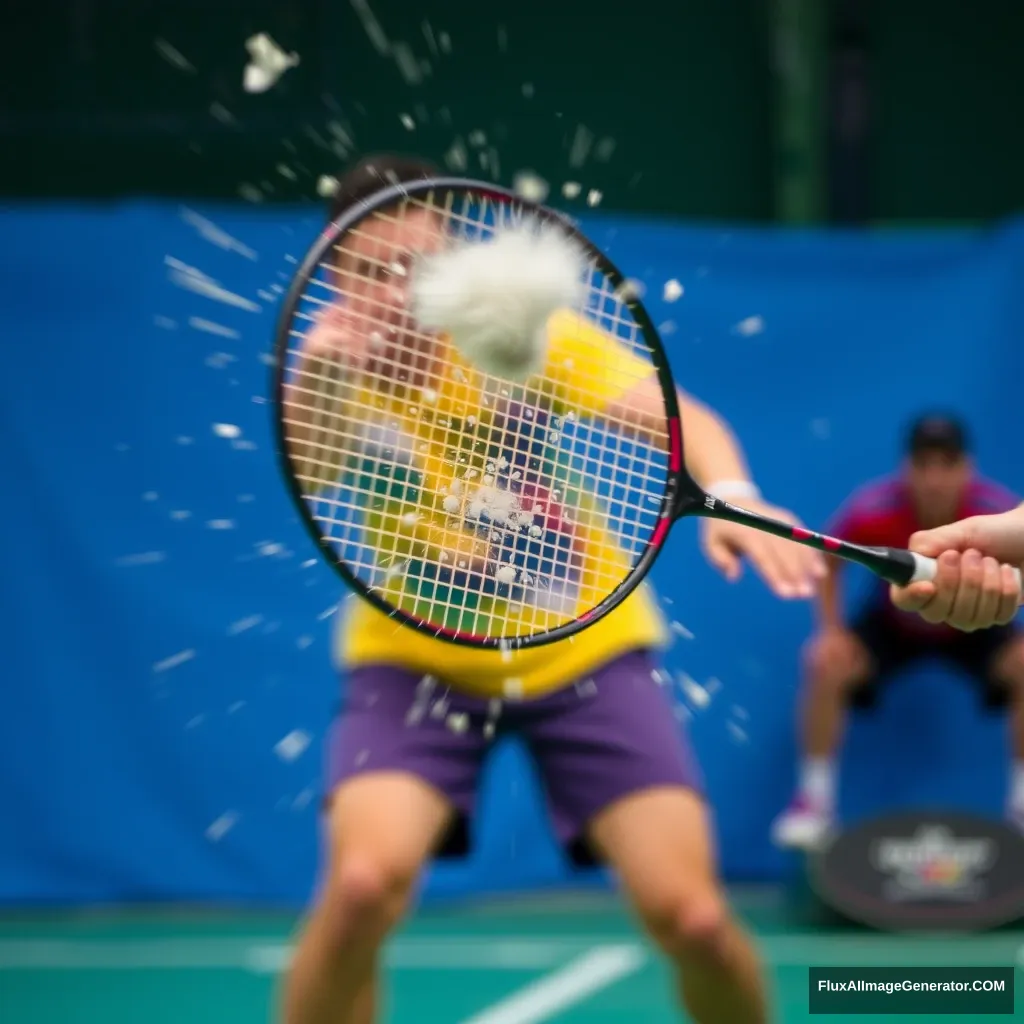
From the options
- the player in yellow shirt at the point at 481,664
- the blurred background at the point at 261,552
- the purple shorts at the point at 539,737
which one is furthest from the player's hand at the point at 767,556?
the blurred background at the point at 261,552

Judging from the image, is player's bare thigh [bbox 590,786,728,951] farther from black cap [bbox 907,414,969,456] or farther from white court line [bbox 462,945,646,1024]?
black cap [bbox 907,414,969,456]

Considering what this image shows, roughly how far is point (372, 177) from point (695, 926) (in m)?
1.13

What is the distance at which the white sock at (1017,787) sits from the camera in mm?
4430

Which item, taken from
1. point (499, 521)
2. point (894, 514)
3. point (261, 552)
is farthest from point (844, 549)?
point (261, 552)

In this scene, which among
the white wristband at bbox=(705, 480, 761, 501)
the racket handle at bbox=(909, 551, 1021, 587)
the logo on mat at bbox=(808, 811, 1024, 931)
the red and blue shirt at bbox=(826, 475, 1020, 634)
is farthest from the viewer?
the red and blue shirt at bbox=(826, 475, 1020, 634)

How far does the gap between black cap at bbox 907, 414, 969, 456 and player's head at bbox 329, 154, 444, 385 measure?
219 centimetres

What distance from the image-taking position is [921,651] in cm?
452

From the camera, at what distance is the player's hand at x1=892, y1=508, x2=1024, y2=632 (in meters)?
1.95

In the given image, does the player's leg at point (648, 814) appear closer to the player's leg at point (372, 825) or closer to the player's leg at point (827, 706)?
the player's leg at point (372, 825)

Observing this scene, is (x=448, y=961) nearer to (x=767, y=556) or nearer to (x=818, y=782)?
(x=818, y=782)

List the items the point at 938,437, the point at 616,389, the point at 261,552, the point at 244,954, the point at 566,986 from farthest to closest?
the point at 261,552 → the point at 938,437 → the point at 244,954 → the point at 566,986 → the point at 616,389

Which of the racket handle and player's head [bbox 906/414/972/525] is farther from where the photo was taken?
player's head [bbox 906/414/972/525]

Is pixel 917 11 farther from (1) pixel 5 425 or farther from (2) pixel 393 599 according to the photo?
(2) pixel 393 599

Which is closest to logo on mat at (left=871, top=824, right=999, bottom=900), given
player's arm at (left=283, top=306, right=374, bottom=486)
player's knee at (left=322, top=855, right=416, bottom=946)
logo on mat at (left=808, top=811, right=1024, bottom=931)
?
logo on mat at (left=808, top=811, right=1024, bottom=931)
